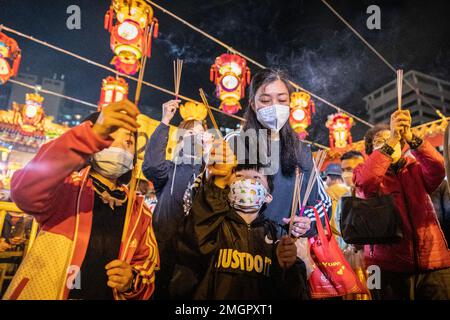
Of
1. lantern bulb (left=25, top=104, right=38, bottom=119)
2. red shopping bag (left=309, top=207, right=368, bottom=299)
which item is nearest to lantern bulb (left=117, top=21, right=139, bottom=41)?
red shopping bag (left=309, top=207, right=368, bottom=299)

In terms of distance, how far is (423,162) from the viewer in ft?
7.82

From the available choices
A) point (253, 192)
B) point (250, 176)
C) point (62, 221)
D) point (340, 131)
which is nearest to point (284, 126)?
point (250, 176)

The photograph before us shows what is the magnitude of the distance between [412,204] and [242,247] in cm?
161

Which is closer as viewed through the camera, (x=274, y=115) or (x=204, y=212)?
(x=204, y=212)

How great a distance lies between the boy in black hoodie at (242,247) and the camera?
6.11ft

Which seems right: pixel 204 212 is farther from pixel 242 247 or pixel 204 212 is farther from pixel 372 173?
pixel 372 173

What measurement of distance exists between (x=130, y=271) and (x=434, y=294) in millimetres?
2315

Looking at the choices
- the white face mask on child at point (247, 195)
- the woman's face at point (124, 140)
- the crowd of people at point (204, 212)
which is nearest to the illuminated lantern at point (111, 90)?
the crowd of people at point (204, 212)

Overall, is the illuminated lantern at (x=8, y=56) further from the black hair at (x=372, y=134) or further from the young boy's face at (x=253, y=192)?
the black hair at (x=372, y=134)

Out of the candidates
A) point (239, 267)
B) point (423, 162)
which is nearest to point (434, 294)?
point (423, 162)

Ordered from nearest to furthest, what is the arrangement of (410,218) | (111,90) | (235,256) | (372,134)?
(235,256) → (410,218) → (372,134) → (111,90)

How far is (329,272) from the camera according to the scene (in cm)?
216

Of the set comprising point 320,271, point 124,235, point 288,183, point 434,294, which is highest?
point 288,183
